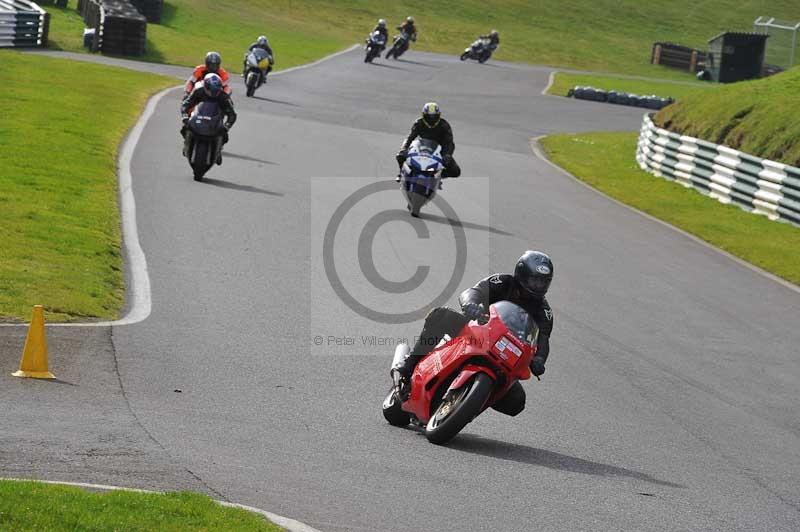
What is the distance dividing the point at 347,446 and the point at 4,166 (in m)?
13.5

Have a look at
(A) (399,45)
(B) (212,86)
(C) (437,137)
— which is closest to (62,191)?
(B) (212,86)

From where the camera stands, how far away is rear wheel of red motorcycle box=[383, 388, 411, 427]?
982cm

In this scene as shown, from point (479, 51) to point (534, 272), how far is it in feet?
176

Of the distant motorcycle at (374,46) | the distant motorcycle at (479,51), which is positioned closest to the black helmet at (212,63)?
the distant motorcycle at (374,46)

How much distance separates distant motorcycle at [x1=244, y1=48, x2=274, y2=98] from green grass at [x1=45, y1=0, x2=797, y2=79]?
12709 millimetres

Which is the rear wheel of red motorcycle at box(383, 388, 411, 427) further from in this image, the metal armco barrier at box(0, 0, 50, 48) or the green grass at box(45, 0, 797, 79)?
the green grass at box(45, 0, 797, 79)

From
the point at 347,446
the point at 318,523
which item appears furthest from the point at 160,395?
the point at 318,523

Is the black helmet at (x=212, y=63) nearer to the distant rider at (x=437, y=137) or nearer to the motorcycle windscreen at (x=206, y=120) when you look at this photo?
the motorcycle windscreen at (x=206, y=120)

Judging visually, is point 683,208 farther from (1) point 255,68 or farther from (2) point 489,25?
(2) point 489,25

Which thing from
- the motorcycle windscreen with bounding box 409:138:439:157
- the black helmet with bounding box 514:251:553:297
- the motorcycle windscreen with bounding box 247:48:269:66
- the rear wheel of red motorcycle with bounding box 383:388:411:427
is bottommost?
the motorcycle windscreen with bounding box 247:48:269:66

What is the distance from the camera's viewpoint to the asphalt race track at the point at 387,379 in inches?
317

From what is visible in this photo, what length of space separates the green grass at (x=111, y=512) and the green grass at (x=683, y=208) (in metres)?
13.7

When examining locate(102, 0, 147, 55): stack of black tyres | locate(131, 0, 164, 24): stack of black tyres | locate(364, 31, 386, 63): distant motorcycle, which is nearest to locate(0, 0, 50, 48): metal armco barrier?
locate(102, 0, 147, 55): stack of black tyres

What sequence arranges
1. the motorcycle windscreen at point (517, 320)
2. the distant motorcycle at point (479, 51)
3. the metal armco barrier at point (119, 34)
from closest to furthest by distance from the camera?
the motorcycle windscreen at point (517, 320) → the metal armco barrier at point (119, 34) → the distant motorcycle at point (479, 51)
